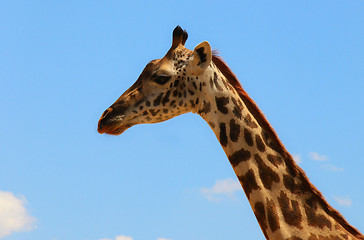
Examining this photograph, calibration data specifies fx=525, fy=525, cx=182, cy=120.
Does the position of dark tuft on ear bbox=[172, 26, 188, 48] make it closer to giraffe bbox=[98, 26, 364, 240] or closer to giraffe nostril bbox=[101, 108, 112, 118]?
giraffe bbox=[98, 26, 364, 240]

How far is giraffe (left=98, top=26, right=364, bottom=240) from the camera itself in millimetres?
6852

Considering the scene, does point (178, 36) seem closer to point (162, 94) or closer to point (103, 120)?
point (162, 94)

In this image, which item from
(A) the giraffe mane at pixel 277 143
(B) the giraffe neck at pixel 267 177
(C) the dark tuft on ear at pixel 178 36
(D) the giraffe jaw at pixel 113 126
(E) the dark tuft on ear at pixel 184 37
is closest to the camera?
(B) the giraffe neck at pixel 267 177

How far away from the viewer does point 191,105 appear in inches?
304

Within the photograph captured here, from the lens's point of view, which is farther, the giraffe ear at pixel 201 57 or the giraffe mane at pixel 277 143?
the giraffe ear at pixel 201 57

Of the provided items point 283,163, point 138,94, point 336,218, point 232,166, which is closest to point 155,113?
point 138,94

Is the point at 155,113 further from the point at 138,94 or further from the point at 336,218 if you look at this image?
the point at 336,218

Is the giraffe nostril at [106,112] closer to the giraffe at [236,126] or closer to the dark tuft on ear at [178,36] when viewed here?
the giraffe at [236,126]

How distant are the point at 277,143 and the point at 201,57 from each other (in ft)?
5.46

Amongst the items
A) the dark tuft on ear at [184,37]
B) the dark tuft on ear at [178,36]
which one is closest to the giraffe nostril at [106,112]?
the dark tuft on ear at [178,36]

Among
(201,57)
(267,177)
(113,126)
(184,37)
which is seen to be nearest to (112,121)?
(113,126)

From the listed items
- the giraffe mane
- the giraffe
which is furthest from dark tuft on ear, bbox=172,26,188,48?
the giraffe mane

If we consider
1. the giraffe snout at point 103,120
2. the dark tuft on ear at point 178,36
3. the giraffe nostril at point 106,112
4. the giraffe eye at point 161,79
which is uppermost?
the dark tuft on ear at point 178,36

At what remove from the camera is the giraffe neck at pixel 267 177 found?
6801 mm
